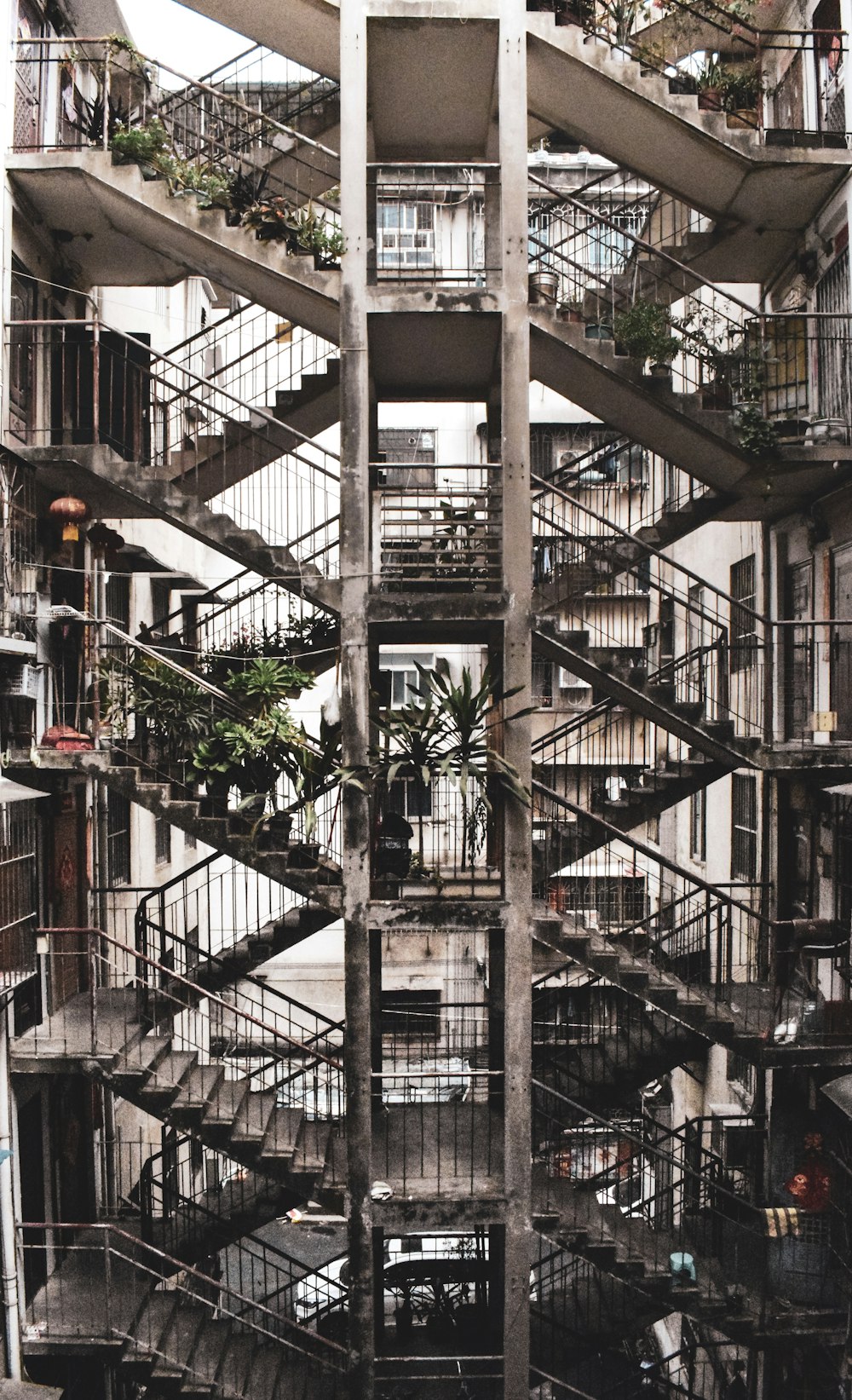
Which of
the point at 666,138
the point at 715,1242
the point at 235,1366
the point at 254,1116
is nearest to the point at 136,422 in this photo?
the point at 666,138

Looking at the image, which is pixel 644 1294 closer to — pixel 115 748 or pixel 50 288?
pixel 115 748

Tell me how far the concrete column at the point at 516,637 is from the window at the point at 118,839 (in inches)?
258

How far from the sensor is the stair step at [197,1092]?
10734 millimetres

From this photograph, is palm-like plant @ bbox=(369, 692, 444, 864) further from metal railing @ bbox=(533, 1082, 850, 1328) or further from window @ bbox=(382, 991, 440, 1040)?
window @ bbox=(382, 991, 440, 1040)

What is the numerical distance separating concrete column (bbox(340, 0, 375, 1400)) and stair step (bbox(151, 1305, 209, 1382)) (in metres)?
1.61

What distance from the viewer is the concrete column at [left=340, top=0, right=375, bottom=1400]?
10.9 meters

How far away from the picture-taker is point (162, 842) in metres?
18.6

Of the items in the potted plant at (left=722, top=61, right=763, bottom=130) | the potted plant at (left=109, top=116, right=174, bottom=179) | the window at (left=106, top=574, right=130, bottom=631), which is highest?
the potted plant at (left=722, top=61, right=763, bottom=130)

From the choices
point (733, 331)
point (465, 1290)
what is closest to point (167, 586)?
point (733, 331)

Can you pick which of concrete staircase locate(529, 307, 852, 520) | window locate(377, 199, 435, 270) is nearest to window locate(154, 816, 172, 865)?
concrete staircase locate(529, 307, 852, 520)

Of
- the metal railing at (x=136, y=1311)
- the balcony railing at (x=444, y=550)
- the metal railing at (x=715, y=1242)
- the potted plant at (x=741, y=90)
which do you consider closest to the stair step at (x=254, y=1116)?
the metal railing at (x=136, y=1311)

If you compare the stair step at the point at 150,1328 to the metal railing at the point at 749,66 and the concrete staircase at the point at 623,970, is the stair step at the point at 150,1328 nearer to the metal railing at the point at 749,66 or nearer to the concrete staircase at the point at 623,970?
the concrete staircase at the point at 623,970

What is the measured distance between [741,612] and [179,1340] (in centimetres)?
1091

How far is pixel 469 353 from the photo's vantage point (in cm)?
1243
